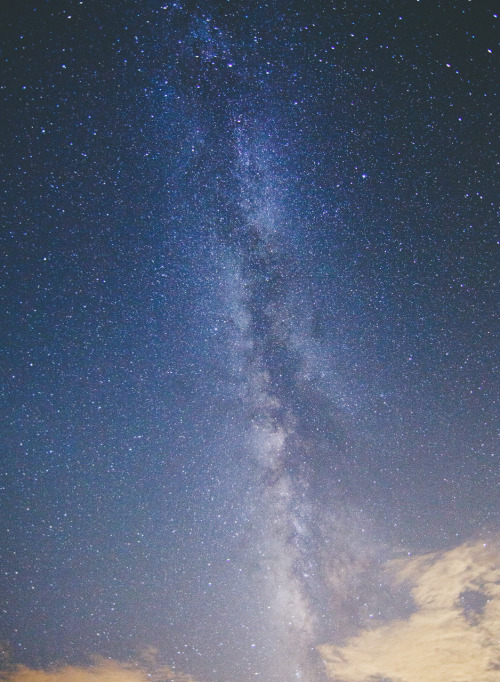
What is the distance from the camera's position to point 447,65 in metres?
4.06

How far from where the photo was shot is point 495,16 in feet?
11.9

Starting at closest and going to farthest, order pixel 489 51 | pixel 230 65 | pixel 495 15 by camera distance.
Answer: pixel 495 15, pixel 489 51, pixel 230 65

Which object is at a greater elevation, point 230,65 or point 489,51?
point 230,65

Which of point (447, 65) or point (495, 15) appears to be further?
point (447, 65)

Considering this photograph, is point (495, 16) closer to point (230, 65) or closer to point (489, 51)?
point (489, 51)

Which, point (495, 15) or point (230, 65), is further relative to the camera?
point (230, 65)

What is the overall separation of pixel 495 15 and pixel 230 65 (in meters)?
2.39

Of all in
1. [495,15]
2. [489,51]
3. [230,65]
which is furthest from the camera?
[230,65]

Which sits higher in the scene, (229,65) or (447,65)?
(229,65)

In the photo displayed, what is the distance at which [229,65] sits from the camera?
14.1 feet

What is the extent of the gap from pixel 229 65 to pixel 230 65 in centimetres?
1

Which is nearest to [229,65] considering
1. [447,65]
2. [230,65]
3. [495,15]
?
[230,65]

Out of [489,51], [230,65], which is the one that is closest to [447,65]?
[489,51]

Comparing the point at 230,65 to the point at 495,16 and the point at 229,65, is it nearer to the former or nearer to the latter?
the point at 229,65
